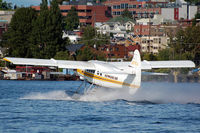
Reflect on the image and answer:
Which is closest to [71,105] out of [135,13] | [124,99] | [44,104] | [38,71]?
[44,104]

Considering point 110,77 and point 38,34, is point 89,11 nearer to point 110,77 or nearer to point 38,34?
point 38,34

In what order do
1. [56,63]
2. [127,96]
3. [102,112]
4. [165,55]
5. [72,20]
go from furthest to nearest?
1. [72,20]
2. [165,55]
3. [56,63]
4. [127,96]
5. [102,112]

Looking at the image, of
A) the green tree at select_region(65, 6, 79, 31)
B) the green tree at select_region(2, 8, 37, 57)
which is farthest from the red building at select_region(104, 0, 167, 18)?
the green tree at select_region(2, 8, 37, 57)

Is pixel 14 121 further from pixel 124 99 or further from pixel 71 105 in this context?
pixel 124 99

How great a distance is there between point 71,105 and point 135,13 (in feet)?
480

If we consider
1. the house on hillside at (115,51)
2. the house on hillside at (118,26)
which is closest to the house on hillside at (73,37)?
the house on hillside at (118,26)

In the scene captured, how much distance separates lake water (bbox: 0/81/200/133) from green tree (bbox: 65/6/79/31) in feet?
387

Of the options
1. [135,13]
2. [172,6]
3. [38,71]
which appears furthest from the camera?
[135,13]

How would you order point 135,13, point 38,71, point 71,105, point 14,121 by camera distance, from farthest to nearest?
point 135,13
point 38,71
point 71,105
point 14,121

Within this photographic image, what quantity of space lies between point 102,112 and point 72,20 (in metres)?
129

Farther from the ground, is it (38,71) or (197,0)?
(197,0)

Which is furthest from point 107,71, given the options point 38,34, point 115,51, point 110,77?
point 115,51

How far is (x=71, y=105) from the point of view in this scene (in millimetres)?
27719

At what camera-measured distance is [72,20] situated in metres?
152
